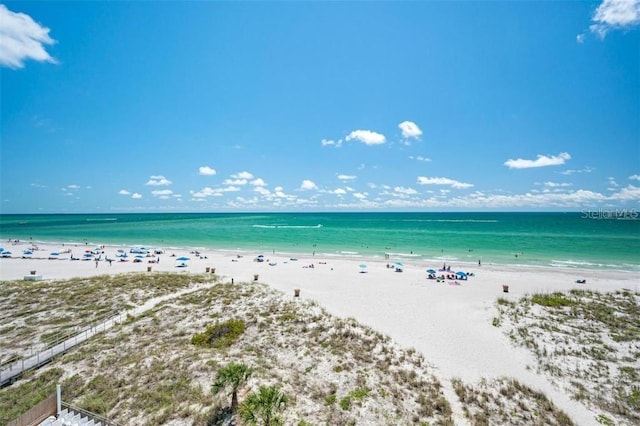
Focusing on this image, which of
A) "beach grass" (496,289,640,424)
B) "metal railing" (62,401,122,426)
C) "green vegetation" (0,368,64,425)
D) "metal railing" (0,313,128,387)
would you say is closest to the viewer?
"metal railing" (62,401,122,426)

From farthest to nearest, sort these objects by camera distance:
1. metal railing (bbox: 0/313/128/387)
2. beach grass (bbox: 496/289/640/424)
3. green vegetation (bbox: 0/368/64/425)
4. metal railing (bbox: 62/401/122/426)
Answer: metal railing (bbox: 0/313/128/387)
beach grass (bbox: 496/289/640/424)
green vegetation (bbox: 0/368/64/425)
metal railing (bbox: 62/401/122/426)

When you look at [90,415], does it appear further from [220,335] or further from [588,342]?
[588,342]

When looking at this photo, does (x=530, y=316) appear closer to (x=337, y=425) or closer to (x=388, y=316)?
(x=388, y=316)

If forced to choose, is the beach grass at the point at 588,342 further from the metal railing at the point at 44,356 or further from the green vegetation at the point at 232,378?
the metal railing at the point at 44,356

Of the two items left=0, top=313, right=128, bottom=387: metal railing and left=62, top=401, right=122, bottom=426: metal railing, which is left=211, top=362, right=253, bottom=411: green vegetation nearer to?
left=62, top=401, right=122, bottom=426: metal railing

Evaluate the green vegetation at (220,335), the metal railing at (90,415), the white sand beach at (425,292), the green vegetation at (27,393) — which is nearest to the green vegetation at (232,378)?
the metal railing at (90,415)

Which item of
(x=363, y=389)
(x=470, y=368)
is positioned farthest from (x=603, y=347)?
(x=363, y=389)

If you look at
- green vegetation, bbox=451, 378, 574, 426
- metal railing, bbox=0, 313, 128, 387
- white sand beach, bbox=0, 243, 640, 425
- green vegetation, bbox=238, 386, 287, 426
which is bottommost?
green vegetation, bbox=451, 378, 574, 426

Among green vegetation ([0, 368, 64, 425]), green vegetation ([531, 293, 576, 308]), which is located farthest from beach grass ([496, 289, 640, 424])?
green vegetation ([0, 368, 64, 425])

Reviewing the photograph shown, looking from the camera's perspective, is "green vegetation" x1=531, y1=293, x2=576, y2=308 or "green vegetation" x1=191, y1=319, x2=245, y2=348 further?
"green vegetation" x1=531, y1=293, x2=576, y2=308
